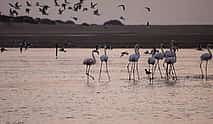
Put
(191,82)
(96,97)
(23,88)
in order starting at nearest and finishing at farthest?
(96,97), (23,88), (191,82)

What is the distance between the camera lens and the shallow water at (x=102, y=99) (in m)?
12.4

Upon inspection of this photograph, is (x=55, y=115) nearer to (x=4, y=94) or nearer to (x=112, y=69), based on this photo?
(x=4, y=94)

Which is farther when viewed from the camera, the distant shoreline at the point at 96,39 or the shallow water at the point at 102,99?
the distant shoreline at the point at 96,39

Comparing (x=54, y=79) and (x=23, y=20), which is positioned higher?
(x=23, y=20)

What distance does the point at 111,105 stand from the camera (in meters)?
14.1

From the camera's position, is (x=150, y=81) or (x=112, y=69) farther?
(x=112, y=69)

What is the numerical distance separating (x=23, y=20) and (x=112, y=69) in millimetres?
78200

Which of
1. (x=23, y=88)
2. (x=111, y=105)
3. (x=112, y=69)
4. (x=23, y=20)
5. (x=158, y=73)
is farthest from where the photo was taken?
(x=23, y=20)

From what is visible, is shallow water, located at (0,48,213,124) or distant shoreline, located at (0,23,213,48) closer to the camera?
shallow water, located at (0,48,213,124)

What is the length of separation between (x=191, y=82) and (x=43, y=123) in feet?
27.3

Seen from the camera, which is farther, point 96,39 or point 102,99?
point 96,39

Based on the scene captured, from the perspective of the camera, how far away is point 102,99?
49.9 ft

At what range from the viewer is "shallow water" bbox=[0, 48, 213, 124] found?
12.4 m

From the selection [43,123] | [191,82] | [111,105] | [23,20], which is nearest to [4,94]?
[111,105]
